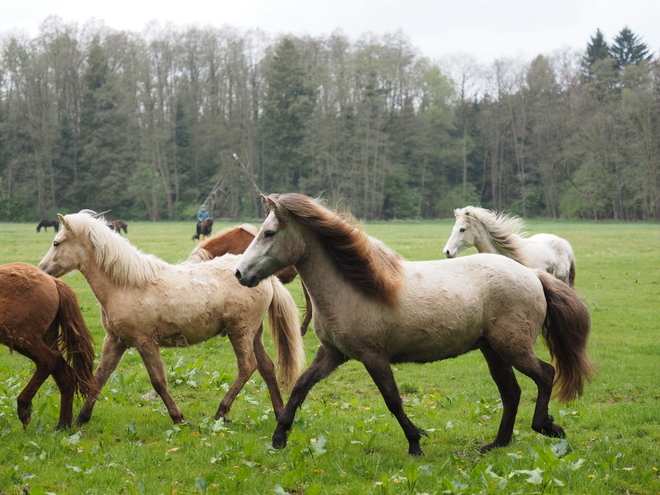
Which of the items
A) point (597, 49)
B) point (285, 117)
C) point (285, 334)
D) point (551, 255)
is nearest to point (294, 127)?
point (285, 117)

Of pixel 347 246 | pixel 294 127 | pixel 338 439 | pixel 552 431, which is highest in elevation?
pixel 294 127

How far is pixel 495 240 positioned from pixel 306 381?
6200 mm

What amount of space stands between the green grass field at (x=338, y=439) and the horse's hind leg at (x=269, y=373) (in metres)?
0.12

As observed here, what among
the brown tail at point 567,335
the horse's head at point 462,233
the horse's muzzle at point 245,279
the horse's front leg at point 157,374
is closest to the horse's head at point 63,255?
the horse's front leg at point 157,374

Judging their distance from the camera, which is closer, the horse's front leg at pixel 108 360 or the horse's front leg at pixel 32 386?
the horse's front leg at pixel 32 386

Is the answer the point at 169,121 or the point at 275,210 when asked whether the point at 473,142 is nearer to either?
the point at 169,121

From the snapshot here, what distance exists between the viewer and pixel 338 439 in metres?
5.34

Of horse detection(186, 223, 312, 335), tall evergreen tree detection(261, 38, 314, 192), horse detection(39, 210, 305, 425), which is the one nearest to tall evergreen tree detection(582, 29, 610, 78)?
tall evergreen tree detection(261, 38, 314, 192)

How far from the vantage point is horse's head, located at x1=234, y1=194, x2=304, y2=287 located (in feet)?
16.1

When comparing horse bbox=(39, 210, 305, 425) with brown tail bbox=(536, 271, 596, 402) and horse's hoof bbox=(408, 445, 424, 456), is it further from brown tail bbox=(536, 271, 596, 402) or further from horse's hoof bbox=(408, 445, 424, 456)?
brown tail bbox=(536, 271, 596, 402)

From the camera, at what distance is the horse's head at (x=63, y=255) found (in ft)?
20.1

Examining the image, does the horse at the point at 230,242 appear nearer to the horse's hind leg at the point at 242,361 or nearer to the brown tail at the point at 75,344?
the horse's hind leg at the point at 242,361

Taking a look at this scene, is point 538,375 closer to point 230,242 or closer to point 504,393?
point 504,393

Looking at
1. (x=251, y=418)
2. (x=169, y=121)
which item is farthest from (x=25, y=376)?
(x=169, y=121)
